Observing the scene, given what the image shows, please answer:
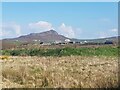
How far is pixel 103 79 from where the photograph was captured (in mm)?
11102

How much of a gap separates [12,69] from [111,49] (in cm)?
2613

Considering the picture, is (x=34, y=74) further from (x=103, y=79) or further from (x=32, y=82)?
(x=103, y=79)

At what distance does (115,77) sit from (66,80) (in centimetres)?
165

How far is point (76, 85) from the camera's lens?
435 inches

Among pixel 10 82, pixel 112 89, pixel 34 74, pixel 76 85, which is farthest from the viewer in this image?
pixel 34 74

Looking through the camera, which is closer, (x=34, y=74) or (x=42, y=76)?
(x=42, y=76)

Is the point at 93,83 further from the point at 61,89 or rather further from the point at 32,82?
the point at 32,82

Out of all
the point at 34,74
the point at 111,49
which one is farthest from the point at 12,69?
the point at 111,49

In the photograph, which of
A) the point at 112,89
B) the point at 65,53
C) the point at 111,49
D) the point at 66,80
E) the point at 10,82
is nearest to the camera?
the point at 112,89

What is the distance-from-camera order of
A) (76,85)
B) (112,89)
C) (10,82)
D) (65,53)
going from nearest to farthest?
(112,89) → (76,85) → (10,82) → (65,53)

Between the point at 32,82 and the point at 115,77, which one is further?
the point at 32,82

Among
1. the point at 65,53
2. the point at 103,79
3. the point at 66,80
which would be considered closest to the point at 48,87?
the point at 66,80

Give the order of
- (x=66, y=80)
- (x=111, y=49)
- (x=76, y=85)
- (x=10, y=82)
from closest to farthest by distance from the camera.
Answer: (x=76, y=85) → (x=66, y=80) → (x=10, y=82) → (x=111, y=49)

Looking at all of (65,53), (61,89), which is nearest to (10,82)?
(61,89)
